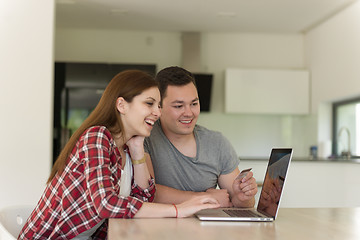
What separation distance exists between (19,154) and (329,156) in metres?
3.34

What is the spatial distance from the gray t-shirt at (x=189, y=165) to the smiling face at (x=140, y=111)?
0.42 metres

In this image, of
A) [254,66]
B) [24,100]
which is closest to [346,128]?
[254,66]

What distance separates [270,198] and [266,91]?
4499 millimetres

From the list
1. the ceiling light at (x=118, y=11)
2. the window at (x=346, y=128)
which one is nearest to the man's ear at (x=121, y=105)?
the ceiling light at (x=118, y=11)

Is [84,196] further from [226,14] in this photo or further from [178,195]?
[226,14]

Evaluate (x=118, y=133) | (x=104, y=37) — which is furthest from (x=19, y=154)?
(x=118, y=133)

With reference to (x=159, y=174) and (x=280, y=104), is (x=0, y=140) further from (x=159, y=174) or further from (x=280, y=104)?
(x=280, y=104)

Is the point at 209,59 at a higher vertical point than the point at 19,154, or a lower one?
higher

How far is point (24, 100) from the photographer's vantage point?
4371 mm

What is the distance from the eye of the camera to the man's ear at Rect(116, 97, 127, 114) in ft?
5.70

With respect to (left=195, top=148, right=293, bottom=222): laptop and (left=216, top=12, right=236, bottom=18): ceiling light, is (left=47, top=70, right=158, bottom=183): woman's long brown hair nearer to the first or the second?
(left=195, top=148, right=293, bottom=222): laptop

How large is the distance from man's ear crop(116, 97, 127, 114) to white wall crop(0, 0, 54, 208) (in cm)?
282

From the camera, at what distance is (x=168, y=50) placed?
6246mm

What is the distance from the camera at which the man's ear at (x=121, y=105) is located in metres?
1.74
